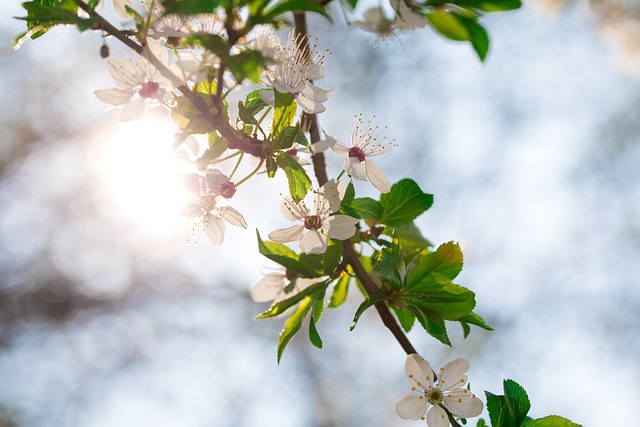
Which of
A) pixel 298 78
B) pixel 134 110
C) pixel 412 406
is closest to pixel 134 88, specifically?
Answer: pixel 134 110

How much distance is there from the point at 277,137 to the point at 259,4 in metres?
0.12

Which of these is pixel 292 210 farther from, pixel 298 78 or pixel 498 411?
pixel 498 411

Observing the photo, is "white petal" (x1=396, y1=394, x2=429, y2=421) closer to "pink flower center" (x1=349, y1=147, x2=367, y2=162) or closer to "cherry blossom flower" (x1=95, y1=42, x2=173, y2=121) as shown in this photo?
"pink flower center" (x1=349, y1=147, x2=367, y2=162)

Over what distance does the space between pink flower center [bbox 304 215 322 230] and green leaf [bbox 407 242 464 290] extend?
90 mm

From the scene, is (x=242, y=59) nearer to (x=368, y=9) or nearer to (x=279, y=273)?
(x=279, y=273)

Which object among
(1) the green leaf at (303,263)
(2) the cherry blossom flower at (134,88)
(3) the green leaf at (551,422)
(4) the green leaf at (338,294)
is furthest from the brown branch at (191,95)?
(3) the green leaf at (551,422)

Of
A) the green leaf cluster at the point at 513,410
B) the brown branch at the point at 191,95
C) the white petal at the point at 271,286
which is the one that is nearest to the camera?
the brown branch at the point at 191,95

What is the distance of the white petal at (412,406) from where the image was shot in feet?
1.78

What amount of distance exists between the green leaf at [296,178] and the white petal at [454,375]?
0.66 feet

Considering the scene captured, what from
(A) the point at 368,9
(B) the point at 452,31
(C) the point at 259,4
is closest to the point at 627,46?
(A) the point at 368,9

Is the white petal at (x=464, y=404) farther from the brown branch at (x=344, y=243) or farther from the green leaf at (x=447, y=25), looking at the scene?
the green leaf at (x=447, y=25)

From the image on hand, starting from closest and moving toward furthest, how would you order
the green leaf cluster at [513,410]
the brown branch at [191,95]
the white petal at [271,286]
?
the brown branch at [191,95]
the green leaf cluster at [513,410]
the white petal at [271,286]

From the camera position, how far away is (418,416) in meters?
0.55

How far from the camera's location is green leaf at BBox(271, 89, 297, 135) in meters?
0.48
